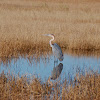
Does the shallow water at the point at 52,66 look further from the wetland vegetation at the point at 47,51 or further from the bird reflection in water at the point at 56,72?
the wetland vegetation at the point at 47,51

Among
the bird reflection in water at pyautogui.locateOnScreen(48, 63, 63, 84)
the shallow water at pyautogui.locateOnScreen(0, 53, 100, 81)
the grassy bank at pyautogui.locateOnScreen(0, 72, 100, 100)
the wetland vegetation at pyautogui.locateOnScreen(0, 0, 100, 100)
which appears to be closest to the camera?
the grassy bank at pyautogui.locateOnScreen(0, 72, 100, 100)

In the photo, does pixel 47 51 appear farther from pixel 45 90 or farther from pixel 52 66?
pixel 45 90

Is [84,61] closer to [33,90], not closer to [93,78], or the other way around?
[93,78]

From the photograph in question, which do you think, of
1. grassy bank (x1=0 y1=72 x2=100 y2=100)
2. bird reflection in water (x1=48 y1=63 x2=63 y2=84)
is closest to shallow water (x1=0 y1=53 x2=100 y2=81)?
→ bird reflection in water (x1=48 y1=63 x2=63 y2=84)

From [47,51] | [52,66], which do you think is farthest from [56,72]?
[47,51]

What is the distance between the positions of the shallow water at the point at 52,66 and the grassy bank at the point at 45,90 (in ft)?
2.73

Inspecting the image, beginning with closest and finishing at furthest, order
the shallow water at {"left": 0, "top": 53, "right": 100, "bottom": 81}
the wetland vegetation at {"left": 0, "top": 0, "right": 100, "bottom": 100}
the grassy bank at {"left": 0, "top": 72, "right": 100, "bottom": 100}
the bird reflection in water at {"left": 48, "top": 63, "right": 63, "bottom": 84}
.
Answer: the grassy bank at {"left": 0, "top": 72, "right": 100, "bottom": 100}
the wetland vegetation at {"left": 0, "top": 0, "right": 100, "bottom": 100}
the bird reflection in water at {"left": 48, "top": 63, "right": 63, "bottom": 84}
the shallow water at {"left": 0, "top": 53, "right": 100, "bottom": 81}

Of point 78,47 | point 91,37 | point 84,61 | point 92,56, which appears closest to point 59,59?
point 84,61

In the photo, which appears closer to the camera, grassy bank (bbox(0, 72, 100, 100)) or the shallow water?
grassy bank (bbox(0, 72, 100, 100))

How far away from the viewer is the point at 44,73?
20.7ft

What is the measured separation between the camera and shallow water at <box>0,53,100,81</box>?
6.25m

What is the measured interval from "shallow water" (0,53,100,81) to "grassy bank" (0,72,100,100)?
2.73 ft

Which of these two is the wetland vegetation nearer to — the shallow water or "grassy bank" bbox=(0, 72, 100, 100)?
"grassy bank" bbox=(0, 72, 100, 100)

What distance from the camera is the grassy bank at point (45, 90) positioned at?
4.41 meters
